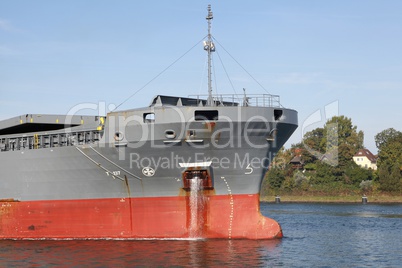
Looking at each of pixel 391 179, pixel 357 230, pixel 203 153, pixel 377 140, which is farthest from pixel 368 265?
pixel 377 140

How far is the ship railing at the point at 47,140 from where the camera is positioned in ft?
87.6

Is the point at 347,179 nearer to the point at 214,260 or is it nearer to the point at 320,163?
the point at 320,163

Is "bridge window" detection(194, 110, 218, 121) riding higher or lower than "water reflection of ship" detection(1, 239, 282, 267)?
higher

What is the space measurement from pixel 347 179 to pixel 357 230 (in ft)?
165

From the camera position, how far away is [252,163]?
2469 centimetres

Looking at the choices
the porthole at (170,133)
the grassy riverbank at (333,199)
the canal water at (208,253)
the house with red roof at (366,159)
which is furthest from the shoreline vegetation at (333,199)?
the porthole at (170,133)

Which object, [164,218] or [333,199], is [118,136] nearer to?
[164,218]

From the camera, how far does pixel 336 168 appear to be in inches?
3366

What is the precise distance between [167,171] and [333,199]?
55.7 metres

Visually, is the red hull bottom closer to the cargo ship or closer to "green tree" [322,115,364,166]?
the cargo ship

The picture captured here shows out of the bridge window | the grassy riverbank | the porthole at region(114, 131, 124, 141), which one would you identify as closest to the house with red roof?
the grassy riverbank

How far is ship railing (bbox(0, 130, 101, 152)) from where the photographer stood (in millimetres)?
26703

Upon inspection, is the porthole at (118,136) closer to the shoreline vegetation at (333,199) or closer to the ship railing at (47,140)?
the ship railing at (47,140)

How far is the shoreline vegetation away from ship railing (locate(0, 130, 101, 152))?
5090 cm
